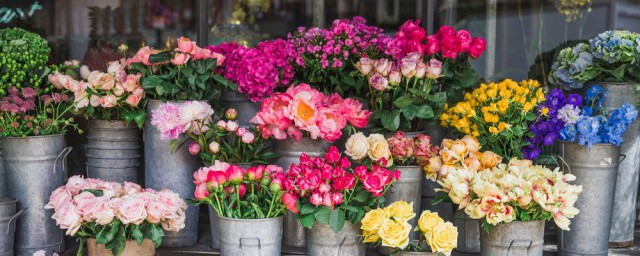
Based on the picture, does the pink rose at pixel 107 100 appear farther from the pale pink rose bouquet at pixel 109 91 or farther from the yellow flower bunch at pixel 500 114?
the yellow flower bunch at pixel 500 114

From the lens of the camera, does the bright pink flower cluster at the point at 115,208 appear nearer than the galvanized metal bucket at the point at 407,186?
Yes

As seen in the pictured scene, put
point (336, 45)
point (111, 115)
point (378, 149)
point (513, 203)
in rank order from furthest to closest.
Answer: point (111, 115) → point (336, 45) → point (378, 149) → point (513, 203)

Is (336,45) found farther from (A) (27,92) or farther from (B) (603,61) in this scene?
(A) (27,92)

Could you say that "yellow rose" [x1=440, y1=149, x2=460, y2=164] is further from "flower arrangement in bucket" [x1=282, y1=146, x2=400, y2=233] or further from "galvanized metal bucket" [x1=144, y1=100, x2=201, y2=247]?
"galvanized metal bucket" [x1=144, y1=100, x2=201, y2=247]

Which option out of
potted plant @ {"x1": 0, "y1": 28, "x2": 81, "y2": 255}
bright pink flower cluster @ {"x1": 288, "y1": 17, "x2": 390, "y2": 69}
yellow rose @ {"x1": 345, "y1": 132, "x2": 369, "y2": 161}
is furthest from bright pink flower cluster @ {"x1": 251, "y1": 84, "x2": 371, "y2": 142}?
potted plant @ {"x1": 0, "y1": 28, "x2": 81, "y2": 255}

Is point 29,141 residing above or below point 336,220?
above

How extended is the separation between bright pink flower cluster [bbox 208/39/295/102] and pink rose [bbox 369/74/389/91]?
37 centimetres

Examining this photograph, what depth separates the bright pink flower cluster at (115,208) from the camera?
8.00 feet

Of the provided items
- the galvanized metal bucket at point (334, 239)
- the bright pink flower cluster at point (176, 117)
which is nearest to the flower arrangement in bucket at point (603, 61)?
the galvanized metal bucket at point (334, 239)

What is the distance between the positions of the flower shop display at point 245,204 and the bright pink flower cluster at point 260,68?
48 centimetres

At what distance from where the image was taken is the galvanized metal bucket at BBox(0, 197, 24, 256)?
109 inches

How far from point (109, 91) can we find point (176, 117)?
15.6 inches

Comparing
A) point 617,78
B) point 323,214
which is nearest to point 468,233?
point 323,214

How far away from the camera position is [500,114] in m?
2.82
